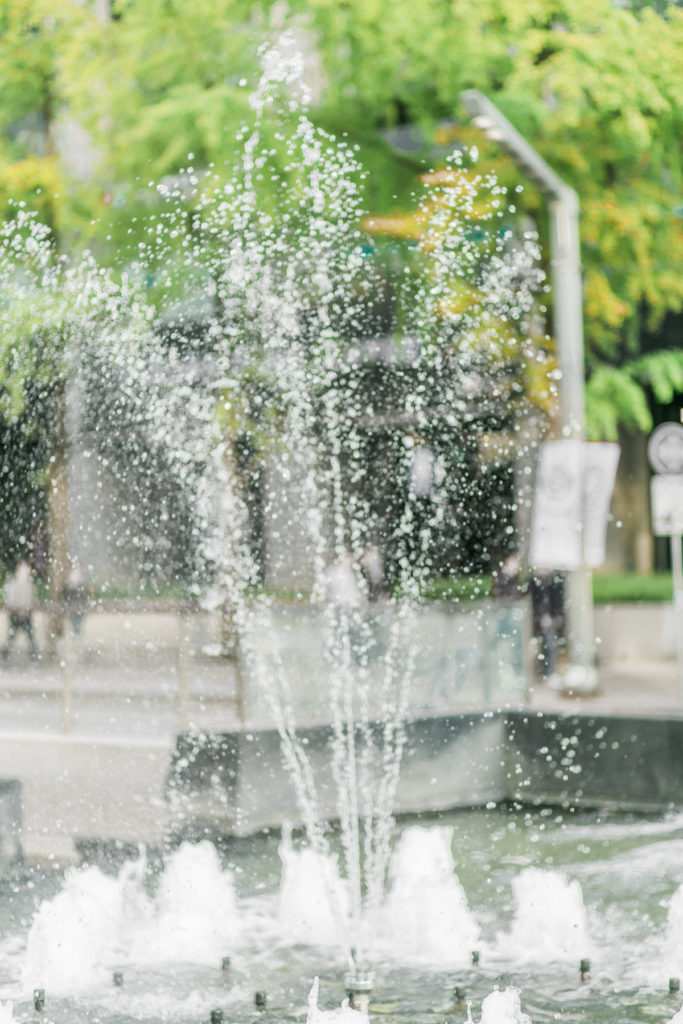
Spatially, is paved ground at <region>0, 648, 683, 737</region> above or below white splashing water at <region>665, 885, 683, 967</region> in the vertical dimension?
above

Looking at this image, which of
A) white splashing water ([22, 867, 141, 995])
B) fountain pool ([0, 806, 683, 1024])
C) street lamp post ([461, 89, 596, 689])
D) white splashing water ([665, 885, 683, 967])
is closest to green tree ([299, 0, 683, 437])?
street lamp post ([461, 89, 596, 689])

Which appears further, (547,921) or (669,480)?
(669,480)

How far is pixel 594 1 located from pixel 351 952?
1217 cm

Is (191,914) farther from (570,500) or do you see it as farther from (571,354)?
(571,354)

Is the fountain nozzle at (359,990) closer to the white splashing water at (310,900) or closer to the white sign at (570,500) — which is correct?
the white splashing water at (310,900)

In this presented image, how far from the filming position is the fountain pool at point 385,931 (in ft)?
18.1

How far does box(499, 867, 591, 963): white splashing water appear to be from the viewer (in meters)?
6.30

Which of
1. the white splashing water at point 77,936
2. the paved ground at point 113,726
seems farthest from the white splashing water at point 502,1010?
the paved ground at point 113,726

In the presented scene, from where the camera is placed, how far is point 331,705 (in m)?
10.0

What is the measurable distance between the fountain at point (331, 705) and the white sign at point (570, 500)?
6.62 feet

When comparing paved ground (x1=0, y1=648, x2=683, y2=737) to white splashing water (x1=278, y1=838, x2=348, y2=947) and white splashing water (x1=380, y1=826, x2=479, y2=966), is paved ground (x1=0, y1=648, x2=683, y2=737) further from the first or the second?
white splashing water (x1=380, y1=826, x2=479, y2=966)

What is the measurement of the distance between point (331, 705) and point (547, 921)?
364 cm

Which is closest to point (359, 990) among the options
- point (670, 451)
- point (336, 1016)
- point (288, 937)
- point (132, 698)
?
point (336, 1016)

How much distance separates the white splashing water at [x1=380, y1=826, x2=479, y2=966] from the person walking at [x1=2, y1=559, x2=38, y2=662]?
726 centimetres
